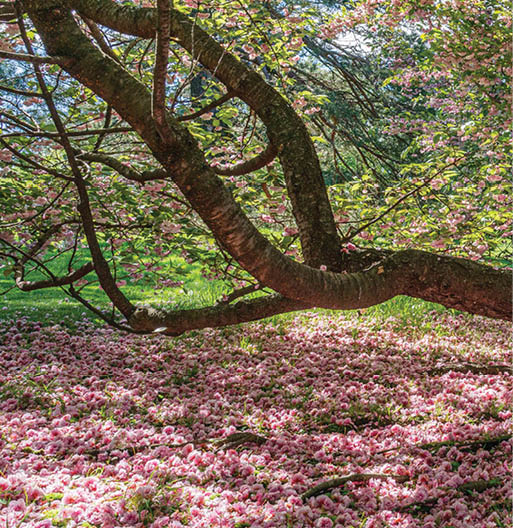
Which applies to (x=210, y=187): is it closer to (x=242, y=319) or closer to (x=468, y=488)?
(x=242, y=319)

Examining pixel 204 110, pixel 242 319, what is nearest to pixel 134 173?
pixel 204 110

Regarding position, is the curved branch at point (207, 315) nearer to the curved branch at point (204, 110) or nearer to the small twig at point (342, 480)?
the small twig at point (342, 480)

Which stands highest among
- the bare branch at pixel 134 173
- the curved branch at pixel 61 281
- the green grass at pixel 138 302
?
the bare branch at pixel 134 173

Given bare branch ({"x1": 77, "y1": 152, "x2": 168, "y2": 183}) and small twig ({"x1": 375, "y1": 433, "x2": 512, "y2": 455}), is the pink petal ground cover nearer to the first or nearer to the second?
small twig ({"x1": 375, "y1": 433, "x2": 512, "y2": 455})

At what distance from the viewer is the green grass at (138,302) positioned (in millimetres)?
8094

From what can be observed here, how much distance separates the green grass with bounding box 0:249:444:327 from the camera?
8094 mm

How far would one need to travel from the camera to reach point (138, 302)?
24.6 feet

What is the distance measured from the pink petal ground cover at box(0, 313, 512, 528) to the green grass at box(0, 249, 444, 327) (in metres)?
0.57

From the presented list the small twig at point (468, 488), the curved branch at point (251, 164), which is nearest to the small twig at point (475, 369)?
the small twig at point (468, 488)

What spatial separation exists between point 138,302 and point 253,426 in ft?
12.2

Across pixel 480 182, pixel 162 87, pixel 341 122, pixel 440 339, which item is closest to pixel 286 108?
pixel 162 87

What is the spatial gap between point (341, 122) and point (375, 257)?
728 centimetres

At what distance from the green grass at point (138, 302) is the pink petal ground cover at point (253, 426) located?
57 centimetres

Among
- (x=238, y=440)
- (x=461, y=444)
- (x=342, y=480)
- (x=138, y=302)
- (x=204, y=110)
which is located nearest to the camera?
(x=204, y=110)
